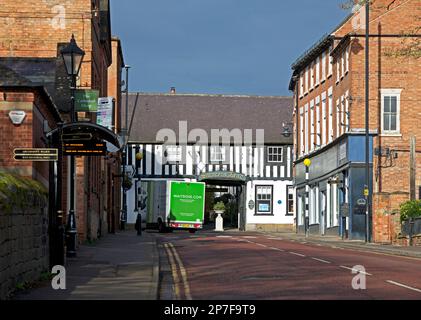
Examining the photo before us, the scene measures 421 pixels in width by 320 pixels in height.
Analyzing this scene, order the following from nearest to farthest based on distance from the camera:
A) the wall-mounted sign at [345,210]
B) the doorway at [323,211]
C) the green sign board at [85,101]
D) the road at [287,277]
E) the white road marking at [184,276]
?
1. the road at [287,277]
2. the white road marking at [184,276]
3. the green sign board at [85,101]
4. the wall-mounted sign at [345,210]
5. the doorway at [323,211]

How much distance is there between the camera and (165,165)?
76.9 m

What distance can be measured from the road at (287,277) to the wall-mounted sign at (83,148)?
11.5 feet

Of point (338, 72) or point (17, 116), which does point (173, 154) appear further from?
point (17, 116)

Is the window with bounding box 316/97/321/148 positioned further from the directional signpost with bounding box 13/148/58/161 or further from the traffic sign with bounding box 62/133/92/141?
the directional signpost with bounding box 13/148/58/161

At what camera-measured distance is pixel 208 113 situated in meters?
81.3

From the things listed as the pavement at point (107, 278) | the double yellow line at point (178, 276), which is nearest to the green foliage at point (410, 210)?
the double yellow line at point (178, 276)

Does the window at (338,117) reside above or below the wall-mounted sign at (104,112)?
above

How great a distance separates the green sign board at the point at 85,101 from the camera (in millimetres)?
25516

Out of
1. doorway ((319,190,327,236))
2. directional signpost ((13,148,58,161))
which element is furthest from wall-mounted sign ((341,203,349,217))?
directional signpost ((13,148,58,161))

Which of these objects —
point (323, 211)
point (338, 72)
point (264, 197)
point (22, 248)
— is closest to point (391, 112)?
point (338, 72)

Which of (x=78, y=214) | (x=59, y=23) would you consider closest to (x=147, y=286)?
(x=78, y=214)

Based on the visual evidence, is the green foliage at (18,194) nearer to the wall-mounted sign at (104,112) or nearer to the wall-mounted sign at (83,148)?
the wall-mounted sign at (83,148)

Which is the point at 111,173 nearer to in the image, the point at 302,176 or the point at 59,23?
the point at 302,176

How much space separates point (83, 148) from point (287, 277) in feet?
22.7
